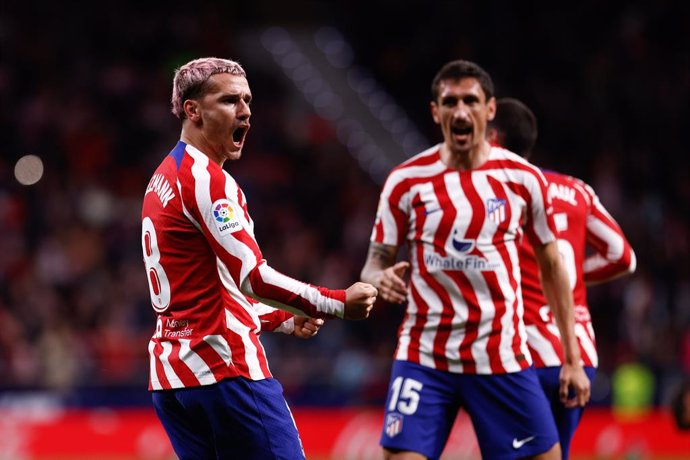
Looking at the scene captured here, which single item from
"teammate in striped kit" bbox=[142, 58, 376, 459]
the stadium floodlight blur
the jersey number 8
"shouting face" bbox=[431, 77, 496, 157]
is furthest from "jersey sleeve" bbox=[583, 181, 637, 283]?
the stadium floodlight blur

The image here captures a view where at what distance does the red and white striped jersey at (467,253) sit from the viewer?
5547 mm

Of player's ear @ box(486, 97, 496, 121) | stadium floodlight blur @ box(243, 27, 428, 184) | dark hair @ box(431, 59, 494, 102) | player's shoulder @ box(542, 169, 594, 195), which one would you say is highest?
stadium floodlight blur @ box(243, 27, 428, 184)

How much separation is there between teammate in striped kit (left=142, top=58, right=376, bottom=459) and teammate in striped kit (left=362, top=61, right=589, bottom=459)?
1.22m

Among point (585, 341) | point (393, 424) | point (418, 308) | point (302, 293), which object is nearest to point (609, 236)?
point (585, 341)

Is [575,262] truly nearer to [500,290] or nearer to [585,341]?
[585,341]

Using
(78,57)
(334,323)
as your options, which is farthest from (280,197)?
(78,57)

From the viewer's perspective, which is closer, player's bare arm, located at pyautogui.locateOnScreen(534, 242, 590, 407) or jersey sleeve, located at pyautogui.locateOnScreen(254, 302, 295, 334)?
jersey sleeve, located at pyautogui.locateOnScreen(254, 302, 295, 334)

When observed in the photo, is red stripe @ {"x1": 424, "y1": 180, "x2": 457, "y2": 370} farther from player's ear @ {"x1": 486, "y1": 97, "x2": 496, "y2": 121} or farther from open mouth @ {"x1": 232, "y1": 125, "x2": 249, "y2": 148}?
open mouth @ {"x1": 232, "y1": 125, "x2": 249, "y2": 148}

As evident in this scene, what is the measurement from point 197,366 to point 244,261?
468 millimetres

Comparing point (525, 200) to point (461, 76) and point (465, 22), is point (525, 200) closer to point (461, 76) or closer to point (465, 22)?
point (461, 76)

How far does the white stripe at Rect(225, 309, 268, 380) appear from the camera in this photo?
439 centimetres

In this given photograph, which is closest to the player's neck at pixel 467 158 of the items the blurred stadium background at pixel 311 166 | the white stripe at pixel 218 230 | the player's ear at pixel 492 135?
the player's ear at pixel 492 135

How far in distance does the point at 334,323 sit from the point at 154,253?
8.12 meters

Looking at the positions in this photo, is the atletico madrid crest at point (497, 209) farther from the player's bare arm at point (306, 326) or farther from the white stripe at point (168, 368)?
the white stripe at point (168, 368)
